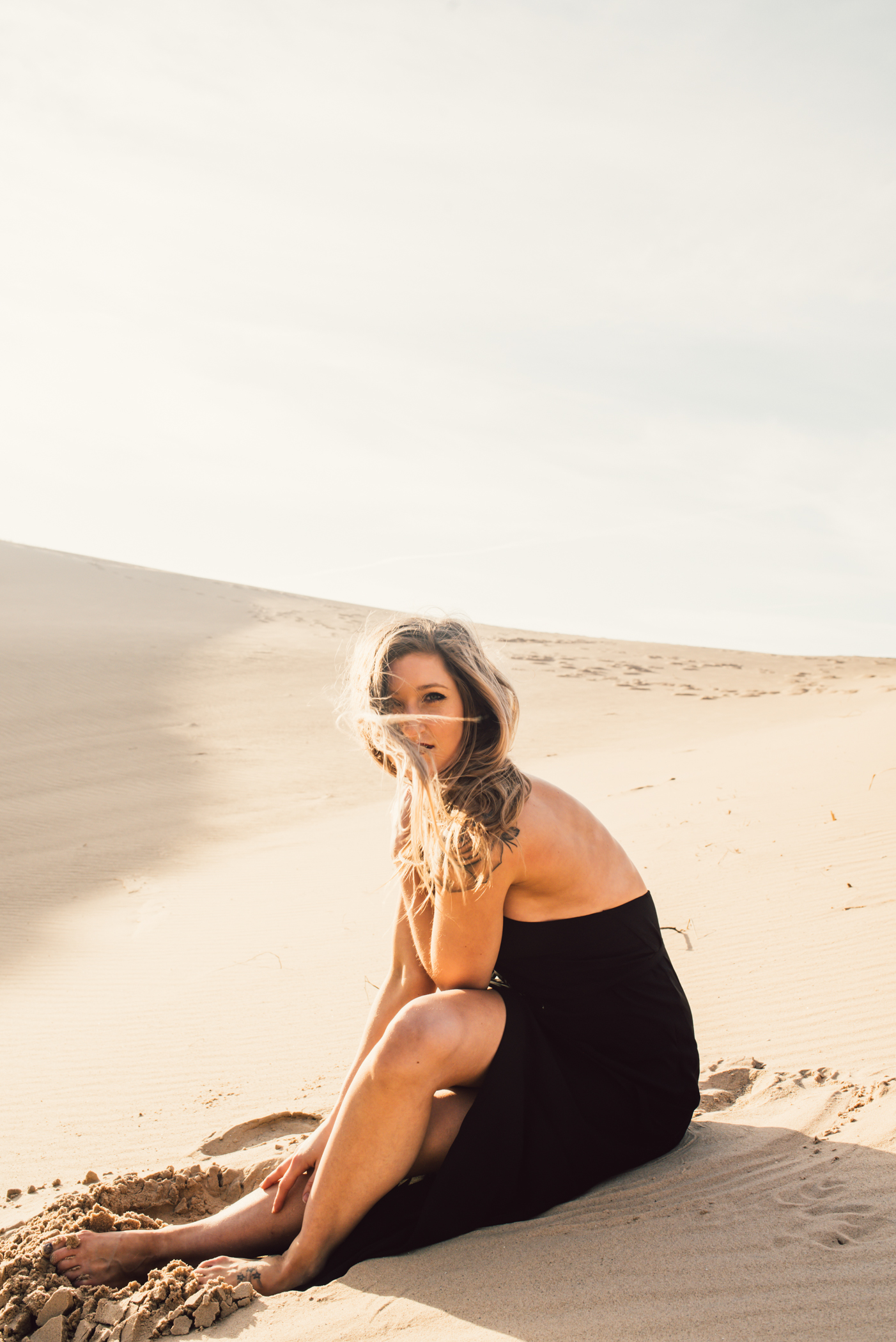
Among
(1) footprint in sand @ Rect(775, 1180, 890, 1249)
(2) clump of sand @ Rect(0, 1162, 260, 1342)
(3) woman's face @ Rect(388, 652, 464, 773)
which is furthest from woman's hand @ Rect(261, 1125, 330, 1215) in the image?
(1) footprint in sand @ Rect(775, 1180, 890, 1249)

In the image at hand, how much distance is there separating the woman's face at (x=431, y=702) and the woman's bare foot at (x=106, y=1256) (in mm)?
1412

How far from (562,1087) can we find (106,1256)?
1218 millimetres

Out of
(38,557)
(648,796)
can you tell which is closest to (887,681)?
(648,796)

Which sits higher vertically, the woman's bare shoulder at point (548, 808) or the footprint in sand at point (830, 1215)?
the woman's bare shoulder at point (548, 808)

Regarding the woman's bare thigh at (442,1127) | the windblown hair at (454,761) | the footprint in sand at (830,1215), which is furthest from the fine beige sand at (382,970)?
the windblown hair at (454,761)

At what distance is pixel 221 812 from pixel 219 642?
13.9 m

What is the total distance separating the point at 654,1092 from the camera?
2439 mm

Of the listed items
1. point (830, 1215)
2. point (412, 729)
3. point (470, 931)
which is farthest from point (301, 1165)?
point (830, 1215)

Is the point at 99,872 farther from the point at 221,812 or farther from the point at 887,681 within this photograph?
the point at 887,681

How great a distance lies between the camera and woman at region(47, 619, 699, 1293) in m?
2.19

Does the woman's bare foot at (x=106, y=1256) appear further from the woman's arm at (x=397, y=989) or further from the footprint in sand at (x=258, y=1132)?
the footprint in sand at (x=258, y=1132)

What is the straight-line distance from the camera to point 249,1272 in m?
2.21

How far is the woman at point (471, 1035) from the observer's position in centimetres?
219

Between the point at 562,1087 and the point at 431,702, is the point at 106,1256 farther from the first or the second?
the point at 431,702
